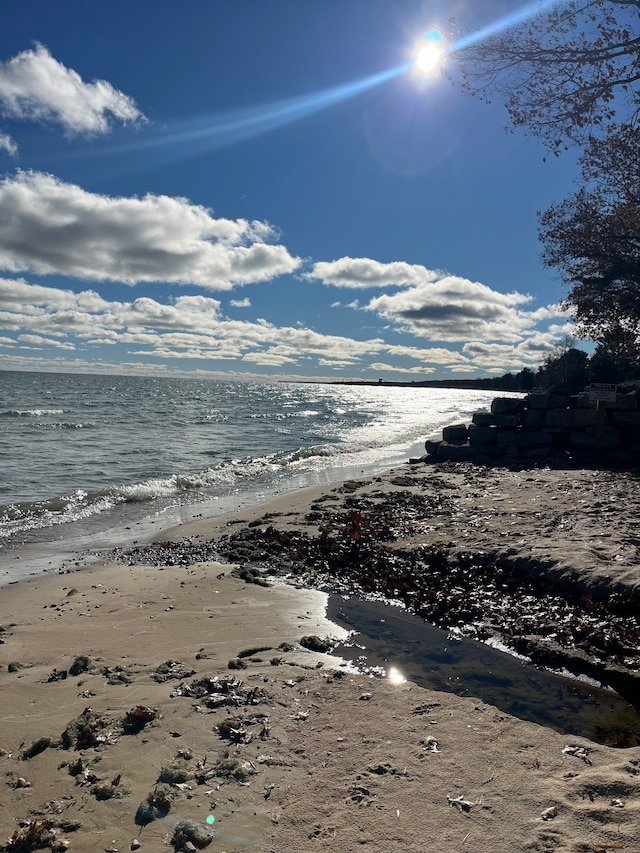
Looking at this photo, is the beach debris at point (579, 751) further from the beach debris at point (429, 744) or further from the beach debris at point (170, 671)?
the beach debris at point (170, 671)

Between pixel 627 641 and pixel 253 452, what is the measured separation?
22427 millimetres

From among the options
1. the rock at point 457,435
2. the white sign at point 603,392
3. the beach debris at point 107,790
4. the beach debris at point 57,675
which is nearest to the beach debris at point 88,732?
the beach debris at point 107,790

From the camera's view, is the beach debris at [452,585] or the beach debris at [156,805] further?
the beach debris at [452,585]

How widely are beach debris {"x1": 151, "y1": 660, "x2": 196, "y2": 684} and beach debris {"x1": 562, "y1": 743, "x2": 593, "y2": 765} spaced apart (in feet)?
11.4

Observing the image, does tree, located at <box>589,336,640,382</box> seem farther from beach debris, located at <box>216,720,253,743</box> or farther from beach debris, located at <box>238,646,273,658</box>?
beach debris, located at <box>216,720,253,743</box>

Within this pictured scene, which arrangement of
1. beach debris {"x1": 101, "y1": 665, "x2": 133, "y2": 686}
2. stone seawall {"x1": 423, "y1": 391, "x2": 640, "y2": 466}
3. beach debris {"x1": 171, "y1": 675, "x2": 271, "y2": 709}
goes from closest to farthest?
beach debris {"x1": 171, "y1": 675, "x2": 271, "y2": 709}
beach debris {"x1": 101, "y1": 665, "x2": 133, "y2": 686}
stone seawall {"x1": 423, "y1": 391, "x2": 640, "y2": 466}

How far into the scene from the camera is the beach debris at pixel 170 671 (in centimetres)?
531

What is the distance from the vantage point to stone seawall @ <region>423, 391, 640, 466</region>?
61.4 ft

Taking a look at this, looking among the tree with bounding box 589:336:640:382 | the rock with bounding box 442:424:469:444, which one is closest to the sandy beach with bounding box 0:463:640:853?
the rock with bounding box 442:424:469:444

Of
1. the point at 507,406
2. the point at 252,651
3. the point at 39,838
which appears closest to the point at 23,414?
the point at 507,406

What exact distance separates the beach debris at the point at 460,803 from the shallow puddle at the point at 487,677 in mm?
1346

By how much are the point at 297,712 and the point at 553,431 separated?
60.1 ft

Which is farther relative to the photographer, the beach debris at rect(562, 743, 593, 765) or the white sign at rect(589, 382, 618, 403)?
the white sign at rect(589, 382, 618, 403)

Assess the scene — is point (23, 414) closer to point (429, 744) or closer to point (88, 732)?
point (88, 732)
